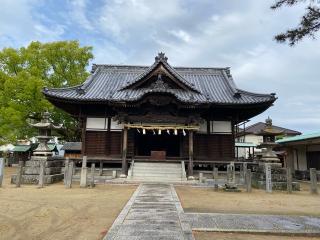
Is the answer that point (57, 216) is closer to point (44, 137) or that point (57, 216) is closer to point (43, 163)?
point (43, 163)

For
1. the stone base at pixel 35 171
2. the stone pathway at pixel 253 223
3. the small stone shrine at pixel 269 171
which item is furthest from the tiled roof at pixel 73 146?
the stone pathway at pixel 253 223

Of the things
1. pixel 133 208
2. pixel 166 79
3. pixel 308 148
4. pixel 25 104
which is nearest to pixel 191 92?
pixel 166 79

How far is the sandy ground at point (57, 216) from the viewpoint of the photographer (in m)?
6.09

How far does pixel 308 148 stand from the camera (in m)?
24.8

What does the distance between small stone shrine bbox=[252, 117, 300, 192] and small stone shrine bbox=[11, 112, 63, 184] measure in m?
12.0

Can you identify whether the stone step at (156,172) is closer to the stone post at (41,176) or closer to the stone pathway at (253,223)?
the stone post at (41,176)

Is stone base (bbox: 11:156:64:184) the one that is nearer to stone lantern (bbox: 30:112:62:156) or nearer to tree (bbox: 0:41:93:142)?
stone lantern (bbox: 30:112:62:156)

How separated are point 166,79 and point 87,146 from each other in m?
7.86

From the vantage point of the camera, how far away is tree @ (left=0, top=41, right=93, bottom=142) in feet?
85.8

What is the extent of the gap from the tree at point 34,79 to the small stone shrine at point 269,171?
18.6 metres

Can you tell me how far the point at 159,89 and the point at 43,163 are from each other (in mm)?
8501

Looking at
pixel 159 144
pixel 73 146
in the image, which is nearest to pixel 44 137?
pixel 159 144

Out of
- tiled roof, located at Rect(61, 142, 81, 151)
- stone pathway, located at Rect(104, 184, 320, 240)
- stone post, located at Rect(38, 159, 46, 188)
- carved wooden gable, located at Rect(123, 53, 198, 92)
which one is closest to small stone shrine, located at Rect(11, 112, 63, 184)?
stone post, located at Rect(38, 159, 46, 188)

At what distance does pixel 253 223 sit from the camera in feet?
22.7
